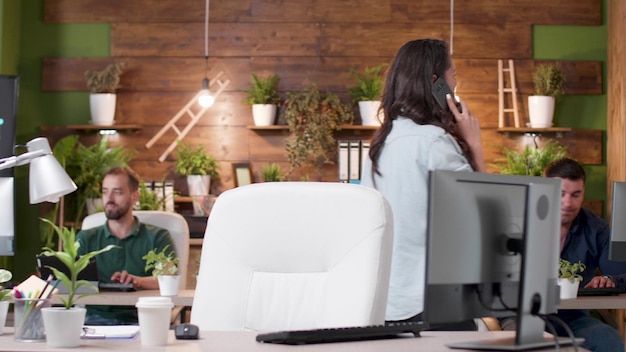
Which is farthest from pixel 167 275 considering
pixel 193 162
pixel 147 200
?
pixel 193 162

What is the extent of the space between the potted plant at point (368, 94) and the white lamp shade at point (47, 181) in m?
4.43

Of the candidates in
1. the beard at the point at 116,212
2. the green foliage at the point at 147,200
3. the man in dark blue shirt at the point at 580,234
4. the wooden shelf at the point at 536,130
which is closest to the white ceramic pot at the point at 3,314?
the beard at the point at 116,212

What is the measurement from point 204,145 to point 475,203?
4888mm

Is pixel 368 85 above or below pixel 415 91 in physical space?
above

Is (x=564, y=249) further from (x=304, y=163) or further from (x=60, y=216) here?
(x=60, y=216)

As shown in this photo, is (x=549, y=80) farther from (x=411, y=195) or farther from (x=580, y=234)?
(x=411, y=195)

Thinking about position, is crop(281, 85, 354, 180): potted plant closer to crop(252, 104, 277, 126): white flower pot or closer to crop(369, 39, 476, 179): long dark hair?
crop(252, 104, 277, 126): white flower pot

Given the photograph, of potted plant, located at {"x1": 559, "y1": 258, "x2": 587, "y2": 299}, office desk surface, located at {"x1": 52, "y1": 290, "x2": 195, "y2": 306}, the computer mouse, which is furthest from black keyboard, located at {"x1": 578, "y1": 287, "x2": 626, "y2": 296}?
the computer mouse

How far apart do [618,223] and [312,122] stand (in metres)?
3.12

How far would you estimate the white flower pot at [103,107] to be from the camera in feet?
22.6

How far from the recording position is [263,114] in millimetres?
6867

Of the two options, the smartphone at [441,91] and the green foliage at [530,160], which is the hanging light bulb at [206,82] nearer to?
the green foliage at [530,160]

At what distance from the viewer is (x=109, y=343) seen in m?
2.28

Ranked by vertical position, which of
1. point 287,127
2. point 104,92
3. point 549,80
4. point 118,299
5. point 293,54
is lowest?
point 118,299
